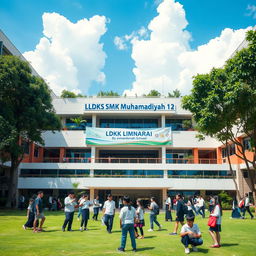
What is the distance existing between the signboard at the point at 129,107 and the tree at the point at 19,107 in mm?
8151

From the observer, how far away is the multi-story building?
99.6 feet

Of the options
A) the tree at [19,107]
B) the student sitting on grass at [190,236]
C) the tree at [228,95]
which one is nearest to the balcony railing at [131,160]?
the tree at [19,107]

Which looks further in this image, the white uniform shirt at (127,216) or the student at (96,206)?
the student at (96,206)

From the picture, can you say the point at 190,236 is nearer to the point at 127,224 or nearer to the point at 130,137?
the point at 127,224

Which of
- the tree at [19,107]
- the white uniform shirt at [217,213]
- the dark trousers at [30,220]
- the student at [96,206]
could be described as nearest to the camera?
the white uniform shirt at [217,213]

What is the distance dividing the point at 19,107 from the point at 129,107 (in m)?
13.9

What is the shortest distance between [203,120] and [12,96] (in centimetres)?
1615

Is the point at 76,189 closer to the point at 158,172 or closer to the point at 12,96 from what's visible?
the point at 158,172

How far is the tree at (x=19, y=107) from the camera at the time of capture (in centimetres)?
2173

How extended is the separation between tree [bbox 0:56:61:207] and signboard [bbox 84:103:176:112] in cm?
815

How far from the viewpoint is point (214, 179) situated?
3039 centimetres

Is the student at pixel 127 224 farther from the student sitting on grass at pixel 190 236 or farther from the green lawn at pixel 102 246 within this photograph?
the student sitting on grass at pixel 190 236

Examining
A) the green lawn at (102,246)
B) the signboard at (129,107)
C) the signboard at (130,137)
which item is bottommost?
the green lawn at (102,246)

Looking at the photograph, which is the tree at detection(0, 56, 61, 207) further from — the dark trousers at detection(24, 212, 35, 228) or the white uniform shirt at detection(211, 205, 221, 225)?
the white uniform shirt at detection(211, 205, 221, 225)
